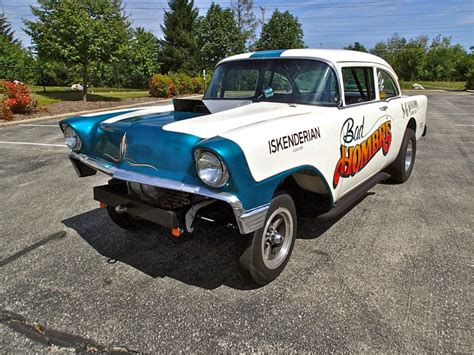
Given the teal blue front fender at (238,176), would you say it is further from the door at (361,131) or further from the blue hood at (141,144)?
the door at (361,131)

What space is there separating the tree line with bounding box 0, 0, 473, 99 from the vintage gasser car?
15.1 metres

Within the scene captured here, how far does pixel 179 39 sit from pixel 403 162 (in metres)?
37.9

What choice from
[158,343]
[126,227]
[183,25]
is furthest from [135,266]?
[183,25]

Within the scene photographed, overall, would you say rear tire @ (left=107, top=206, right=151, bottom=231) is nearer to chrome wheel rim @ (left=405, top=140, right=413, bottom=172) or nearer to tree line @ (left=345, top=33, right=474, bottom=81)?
chrome wheel rim @ (left=405, top=140, right=413, bottom=172)

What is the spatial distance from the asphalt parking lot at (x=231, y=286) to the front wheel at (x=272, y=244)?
0.14 metres

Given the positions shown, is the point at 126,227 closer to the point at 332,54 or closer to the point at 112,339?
the point at 112,339

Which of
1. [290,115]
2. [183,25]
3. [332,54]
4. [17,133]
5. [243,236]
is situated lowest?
[17,133]

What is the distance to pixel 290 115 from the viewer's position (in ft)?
10.6

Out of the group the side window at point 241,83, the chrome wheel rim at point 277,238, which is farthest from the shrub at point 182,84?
the chrome wheel rim at point 277,238

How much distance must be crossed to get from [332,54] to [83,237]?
3219mm

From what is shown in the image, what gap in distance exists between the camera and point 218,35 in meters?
35.2

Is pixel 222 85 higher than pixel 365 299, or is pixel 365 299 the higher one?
pixel 222 85

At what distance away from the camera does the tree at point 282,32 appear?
42.9 m

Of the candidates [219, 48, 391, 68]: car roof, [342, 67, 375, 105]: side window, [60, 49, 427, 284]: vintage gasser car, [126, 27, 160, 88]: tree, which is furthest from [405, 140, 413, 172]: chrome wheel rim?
[126, 27, 160, 88]: tree
